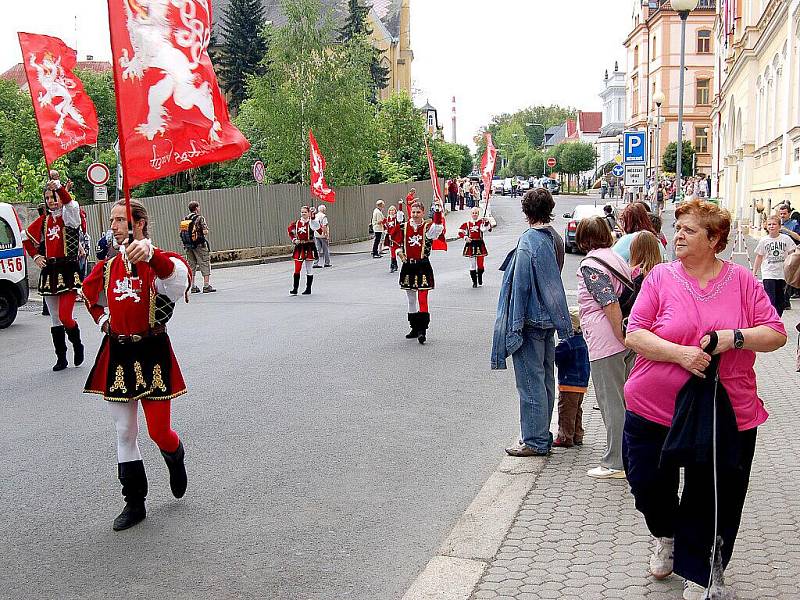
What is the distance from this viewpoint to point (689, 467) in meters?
4.08

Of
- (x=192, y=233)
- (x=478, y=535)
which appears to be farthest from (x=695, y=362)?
(x=192, y=233)

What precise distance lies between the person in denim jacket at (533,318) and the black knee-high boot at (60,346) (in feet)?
19.6

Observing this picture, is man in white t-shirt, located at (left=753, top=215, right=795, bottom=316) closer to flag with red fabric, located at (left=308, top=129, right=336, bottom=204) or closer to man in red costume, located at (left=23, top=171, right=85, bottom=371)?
man in red costume, located at (left=23, top=171, right=85, bottom=371)

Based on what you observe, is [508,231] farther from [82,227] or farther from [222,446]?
[222,446]

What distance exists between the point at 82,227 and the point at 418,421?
18.0 ft

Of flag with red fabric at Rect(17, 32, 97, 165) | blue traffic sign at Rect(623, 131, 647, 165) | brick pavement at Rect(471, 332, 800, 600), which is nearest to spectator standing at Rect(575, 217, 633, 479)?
brick pavement at Rect(471, 332, 800, 600)

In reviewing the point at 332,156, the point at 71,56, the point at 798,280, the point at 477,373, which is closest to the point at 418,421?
the point at 477,373

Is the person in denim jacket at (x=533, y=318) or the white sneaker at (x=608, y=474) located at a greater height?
the person in denim jacket at (x=533, y=318)

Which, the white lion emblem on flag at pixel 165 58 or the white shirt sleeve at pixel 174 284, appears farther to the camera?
the white shirt sleeve at pixel 174 284

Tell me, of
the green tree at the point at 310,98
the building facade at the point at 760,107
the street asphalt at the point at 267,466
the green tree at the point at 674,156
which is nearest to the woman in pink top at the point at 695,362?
the street asphalt at the point at 267,466

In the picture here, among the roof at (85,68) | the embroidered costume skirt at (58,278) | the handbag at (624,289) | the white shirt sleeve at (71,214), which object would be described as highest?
the roof at (85,68)

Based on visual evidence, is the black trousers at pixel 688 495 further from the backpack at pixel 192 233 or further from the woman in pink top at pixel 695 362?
the backpack at pixel 192 233

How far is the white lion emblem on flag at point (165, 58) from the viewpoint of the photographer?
520 centimetres

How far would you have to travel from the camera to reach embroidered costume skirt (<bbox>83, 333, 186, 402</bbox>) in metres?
5.46
